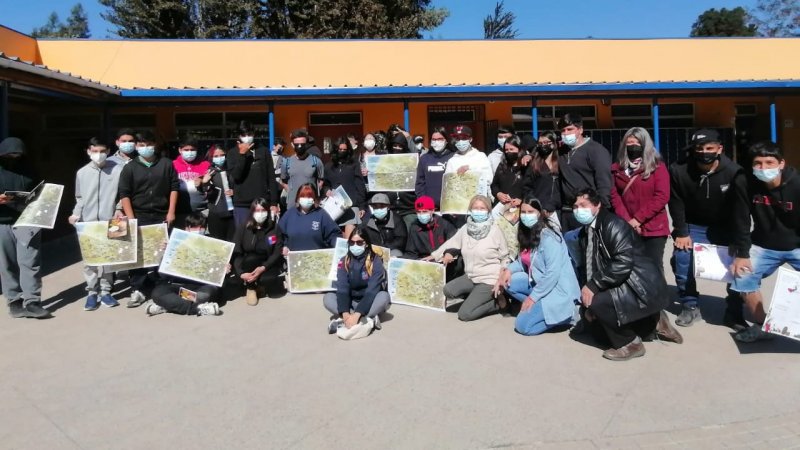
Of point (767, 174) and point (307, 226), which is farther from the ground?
point (767, 174)

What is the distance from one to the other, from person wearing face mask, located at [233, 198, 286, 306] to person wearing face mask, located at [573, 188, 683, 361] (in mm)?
3471

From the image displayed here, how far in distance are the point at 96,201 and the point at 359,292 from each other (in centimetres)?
317

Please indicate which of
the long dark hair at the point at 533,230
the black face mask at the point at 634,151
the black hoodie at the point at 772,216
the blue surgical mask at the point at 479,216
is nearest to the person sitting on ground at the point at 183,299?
the blue surgical mask at the point at 479,216

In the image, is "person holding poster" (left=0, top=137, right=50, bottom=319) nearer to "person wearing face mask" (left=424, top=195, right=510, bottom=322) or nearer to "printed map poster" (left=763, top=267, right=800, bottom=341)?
"person wearing face mask" (left=424, top=195, right=510, bottom=322)

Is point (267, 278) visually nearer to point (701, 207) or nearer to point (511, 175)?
point (511, 175)

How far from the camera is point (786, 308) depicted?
447cm

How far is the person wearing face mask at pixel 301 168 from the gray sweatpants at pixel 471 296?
2394 mm

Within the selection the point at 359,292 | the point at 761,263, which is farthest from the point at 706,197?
the point at 359,292

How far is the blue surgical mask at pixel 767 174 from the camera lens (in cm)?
462

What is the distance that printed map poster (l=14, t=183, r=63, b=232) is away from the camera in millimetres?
6016

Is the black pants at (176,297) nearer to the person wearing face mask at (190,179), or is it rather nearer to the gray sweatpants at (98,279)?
the gray sweatpants at (98,279)

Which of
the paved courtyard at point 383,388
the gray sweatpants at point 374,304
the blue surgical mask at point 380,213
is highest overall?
the blue surgical mask at point 380,213

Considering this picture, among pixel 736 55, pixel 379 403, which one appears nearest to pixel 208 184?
pixel 379 403

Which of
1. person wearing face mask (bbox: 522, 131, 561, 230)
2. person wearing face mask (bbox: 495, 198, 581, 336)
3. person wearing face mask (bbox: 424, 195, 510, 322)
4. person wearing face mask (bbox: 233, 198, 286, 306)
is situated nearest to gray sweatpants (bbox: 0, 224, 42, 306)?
person wearing face mask (bbox: 233, 198, 286, 306)
